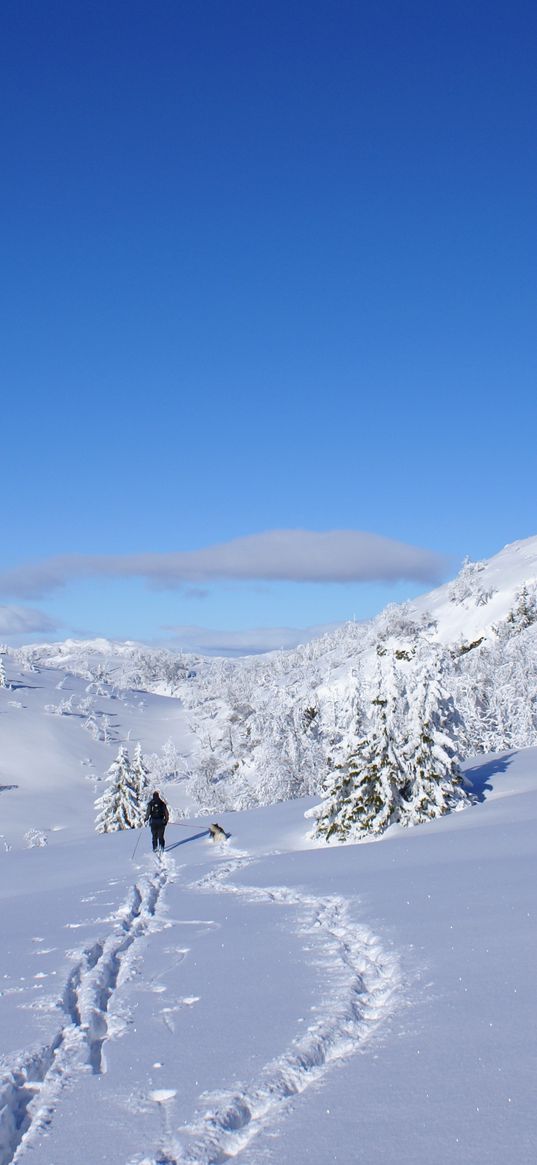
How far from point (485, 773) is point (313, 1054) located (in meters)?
18.1

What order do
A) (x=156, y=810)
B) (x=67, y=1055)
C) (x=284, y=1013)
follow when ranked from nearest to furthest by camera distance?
(x=67, y=1055)
(x=284, y=1013)
(x=156, y=810)

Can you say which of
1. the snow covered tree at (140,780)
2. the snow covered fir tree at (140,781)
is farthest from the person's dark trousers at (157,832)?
the snow covered tree at (140,780)

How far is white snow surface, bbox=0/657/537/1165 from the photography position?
162 inches

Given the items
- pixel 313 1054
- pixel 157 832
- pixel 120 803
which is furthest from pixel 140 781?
pixel 313 1054

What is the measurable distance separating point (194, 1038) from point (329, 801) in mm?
14190

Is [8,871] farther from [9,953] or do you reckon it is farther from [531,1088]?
[531,1088]

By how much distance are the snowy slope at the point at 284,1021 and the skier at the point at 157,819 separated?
6720mm

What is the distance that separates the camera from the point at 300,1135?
4.05 m

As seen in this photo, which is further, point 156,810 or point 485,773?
point 485,773

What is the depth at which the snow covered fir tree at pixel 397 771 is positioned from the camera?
19234 millimetres

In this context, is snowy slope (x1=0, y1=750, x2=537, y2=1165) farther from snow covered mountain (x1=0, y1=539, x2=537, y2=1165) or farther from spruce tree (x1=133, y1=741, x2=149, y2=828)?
spruce tree (x1=133, y1=741, x2=149, y2=828)

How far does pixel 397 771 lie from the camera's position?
772 inches

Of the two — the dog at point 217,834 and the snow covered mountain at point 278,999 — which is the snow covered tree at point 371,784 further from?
the dog at point 217,834

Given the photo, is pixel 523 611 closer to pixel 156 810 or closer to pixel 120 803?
pixel 120 803
